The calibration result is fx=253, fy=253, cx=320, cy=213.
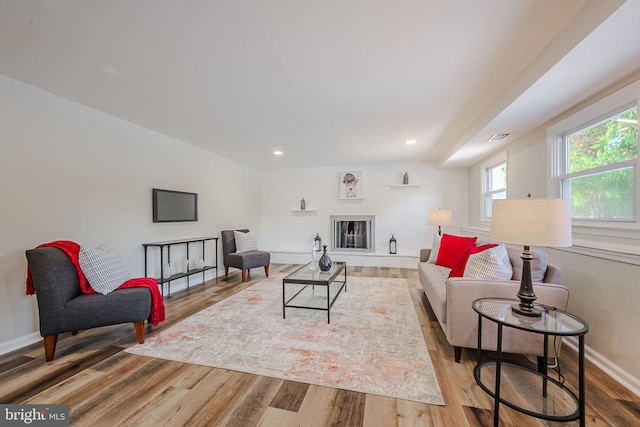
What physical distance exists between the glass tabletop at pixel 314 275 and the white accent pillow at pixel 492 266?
1390 millimetres

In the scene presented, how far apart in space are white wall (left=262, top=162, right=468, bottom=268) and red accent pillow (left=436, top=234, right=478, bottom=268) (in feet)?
6.22

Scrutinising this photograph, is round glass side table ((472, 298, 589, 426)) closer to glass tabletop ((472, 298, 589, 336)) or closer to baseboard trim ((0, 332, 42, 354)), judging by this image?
glass tabletop ((472, 298, 589, 336))

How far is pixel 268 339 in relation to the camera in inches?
91.8

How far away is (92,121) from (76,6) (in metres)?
1.80

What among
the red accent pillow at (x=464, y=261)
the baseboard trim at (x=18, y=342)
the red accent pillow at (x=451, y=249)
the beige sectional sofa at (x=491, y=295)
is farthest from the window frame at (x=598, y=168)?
the baseboard trim at (x=18, y=342)

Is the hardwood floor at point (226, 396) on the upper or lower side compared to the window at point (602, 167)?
lower

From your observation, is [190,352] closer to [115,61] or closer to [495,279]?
[115,61]

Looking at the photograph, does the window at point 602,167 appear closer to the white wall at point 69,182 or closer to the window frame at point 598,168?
the window frame at point 598,168

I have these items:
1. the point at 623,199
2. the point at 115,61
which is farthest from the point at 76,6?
the point at 623,199

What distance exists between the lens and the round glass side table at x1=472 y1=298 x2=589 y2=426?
132cm

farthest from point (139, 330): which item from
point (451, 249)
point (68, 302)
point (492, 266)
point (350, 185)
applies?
point (350, 185)

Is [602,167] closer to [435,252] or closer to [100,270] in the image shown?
[435,252]

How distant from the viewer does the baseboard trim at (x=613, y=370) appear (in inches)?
63.8

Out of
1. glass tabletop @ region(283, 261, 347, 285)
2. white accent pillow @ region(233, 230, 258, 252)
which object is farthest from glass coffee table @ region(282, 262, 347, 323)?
white accent pillow @ region(233, 230, 258, 252)
